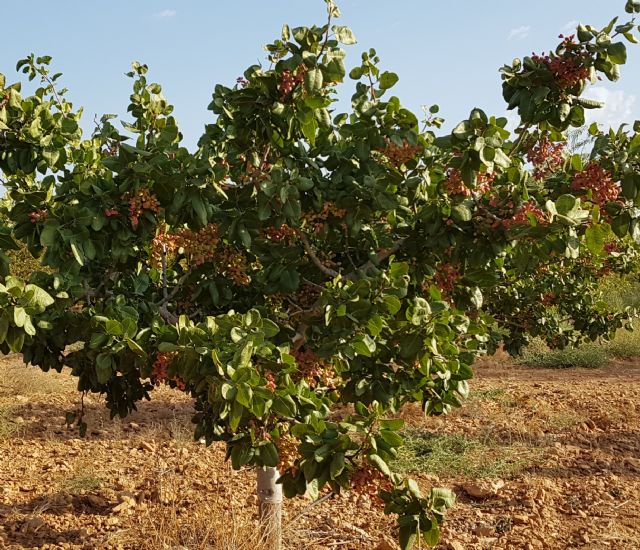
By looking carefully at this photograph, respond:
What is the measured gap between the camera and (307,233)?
3.12 meters

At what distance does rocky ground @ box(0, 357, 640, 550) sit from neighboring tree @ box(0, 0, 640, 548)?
3.83ft

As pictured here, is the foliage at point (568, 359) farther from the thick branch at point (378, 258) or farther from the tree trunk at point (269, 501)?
the thick branch at point (378, 258)

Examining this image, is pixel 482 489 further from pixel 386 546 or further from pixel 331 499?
pixel 386 546

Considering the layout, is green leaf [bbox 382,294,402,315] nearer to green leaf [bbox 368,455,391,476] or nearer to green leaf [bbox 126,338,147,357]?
green leaf [bbox 368,455,391,476]

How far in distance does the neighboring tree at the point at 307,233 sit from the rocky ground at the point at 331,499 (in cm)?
117

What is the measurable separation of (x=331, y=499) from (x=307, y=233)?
2.39m

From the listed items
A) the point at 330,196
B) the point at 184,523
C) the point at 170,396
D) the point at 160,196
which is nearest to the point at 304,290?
the point at 330,196

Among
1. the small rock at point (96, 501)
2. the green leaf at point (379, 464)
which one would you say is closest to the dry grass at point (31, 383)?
the small rock at point (96, 501)

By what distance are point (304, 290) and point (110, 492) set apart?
9.36ft

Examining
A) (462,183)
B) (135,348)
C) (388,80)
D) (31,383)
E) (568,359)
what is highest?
(388,80)

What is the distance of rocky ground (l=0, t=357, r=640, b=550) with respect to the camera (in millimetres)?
4059

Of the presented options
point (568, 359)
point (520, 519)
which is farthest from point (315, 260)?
point (568, 359)

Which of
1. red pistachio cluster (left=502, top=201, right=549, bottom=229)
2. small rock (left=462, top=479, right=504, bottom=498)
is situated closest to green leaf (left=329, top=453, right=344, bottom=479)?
red pistachio cluster (left=502, top=201, right=549, bottom=229)

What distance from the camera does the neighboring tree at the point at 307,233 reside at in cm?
222
